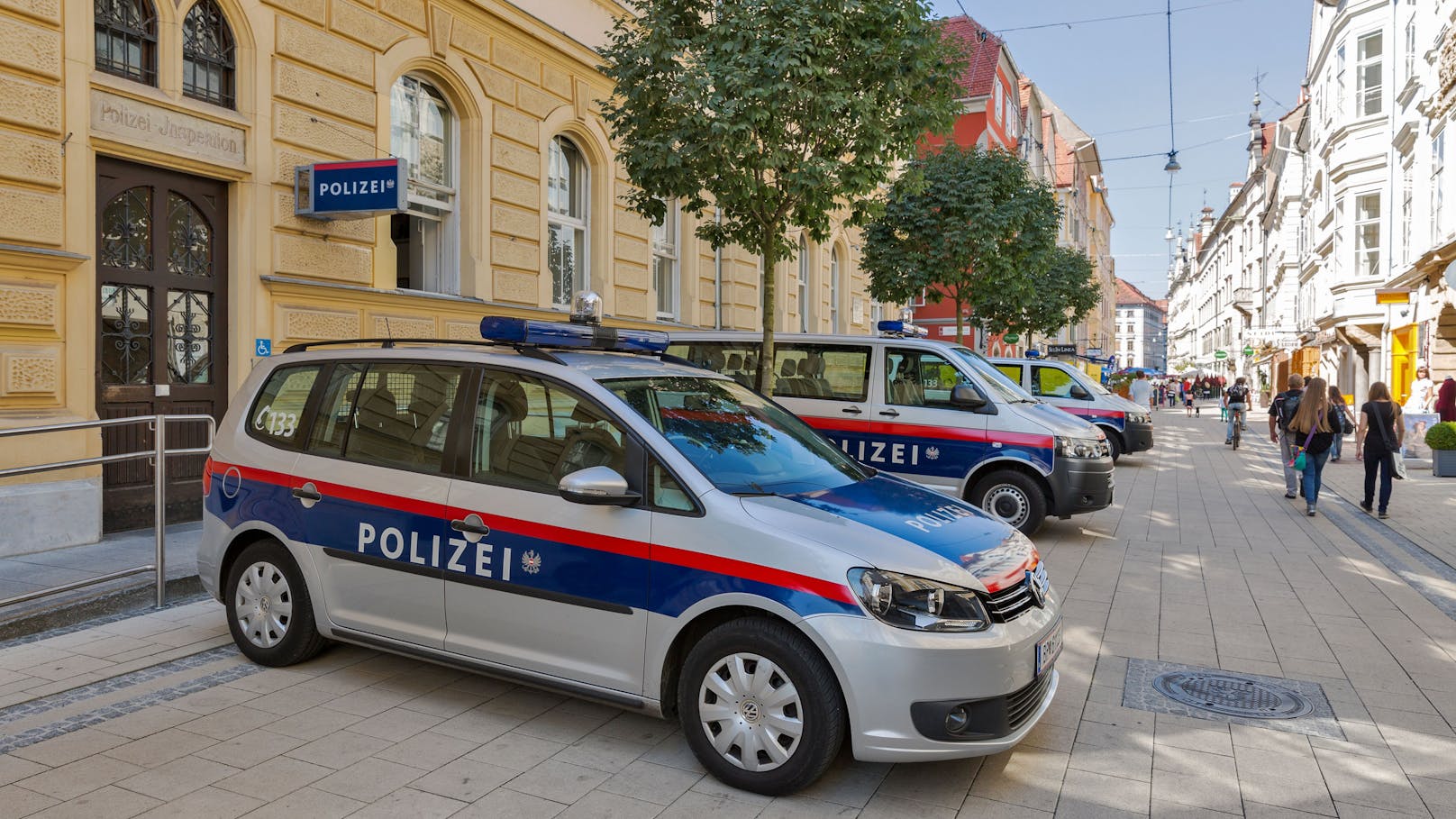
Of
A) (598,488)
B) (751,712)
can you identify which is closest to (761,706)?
(751,712)

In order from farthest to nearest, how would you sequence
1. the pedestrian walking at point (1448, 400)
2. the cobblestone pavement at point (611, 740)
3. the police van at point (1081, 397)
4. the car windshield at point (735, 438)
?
the pedestrian walking at point (1448, 400)
the police van at point (1081, 397)
the car windshield at point (735, 438)
the cobblestone pavement at point (611, 740)

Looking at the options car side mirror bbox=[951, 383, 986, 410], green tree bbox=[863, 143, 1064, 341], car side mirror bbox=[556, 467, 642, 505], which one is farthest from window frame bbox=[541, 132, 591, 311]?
car side mirror bbox=[556, 467, 642, 505]

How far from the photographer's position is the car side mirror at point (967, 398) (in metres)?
9.71

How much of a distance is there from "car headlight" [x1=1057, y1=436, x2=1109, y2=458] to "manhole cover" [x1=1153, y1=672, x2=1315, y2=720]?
167 inches

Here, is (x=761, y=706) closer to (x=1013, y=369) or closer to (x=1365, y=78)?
(x=1013, y=369)

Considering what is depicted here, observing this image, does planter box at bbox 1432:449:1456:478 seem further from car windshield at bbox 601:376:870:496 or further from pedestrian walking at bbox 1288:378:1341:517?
car windshield at bbox 601:376:870:496

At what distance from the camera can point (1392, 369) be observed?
25266 millimetres

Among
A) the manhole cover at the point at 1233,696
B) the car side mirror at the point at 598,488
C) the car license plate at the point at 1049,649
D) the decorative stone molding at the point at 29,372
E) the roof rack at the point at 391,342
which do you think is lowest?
the manhole cover at the point at 1233,696

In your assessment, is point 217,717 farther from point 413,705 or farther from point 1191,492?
point 1191,492

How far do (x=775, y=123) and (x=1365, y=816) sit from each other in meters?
7.61

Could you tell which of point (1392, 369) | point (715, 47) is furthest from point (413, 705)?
point (1392, 369)

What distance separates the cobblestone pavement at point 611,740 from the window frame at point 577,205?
8.46 meters

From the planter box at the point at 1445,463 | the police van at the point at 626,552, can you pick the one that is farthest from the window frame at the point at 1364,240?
the police van at the point at 626,552

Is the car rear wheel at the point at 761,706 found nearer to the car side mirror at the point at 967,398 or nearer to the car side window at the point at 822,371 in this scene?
the car side mirror at the point at 967,398
